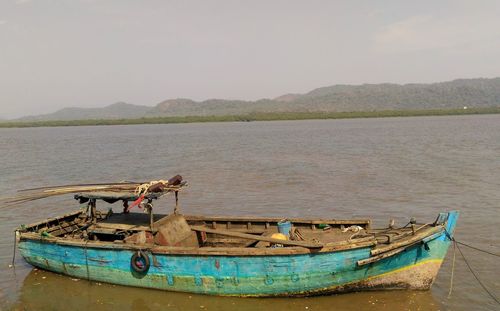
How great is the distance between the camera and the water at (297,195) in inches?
395

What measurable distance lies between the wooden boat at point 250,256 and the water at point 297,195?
367mm

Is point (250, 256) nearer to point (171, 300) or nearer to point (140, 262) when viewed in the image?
point (171, 300)

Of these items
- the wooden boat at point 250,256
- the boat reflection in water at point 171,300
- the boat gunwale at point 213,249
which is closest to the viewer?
the boat gunwale at point 213,249

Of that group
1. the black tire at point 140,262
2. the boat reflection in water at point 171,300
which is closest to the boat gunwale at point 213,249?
the black tire at point 140,262

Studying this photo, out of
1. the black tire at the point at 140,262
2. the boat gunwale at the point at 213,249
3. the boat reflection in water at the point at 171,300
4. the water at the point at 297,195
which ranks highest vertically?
the boat gunwale at the point at 213,249

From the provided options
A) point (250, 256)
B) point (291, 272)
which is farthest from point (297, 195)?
point (250, 256)

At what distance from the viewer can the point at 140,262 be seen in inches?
400

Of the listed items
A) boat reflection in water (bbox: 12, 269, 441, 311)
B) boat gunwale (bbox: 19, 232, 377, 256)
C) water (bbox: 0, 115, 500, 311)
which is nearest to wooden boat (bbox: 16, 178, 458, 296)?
boat gunwale (bbox: 19, 232, 377, 256)

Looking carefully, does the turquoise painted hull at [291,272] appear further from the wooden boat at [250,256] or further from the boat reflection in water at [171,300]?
the boat reflection in water at [171,300]

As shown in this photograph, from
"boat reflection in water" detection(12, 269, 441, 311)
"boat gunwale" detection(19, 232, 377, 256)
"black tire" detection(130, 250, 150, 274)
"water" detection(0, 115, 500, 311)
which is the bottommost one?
"boat reflection in water" detection(12, 269, 441, 311)

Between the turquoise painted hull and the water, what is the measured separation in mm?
308

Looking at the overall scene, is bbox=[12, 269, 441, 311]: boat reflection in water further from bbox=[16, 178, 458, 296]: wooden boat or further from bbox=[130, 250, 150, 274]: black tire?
bbox=[130, 250, 150, 274]: black tire

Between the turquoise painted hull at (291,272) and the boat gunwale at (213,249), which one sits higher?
the boat gunwale at (213,249)

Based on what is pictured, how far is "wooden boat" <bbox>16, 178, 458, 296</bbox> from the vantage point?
9.30 meters
